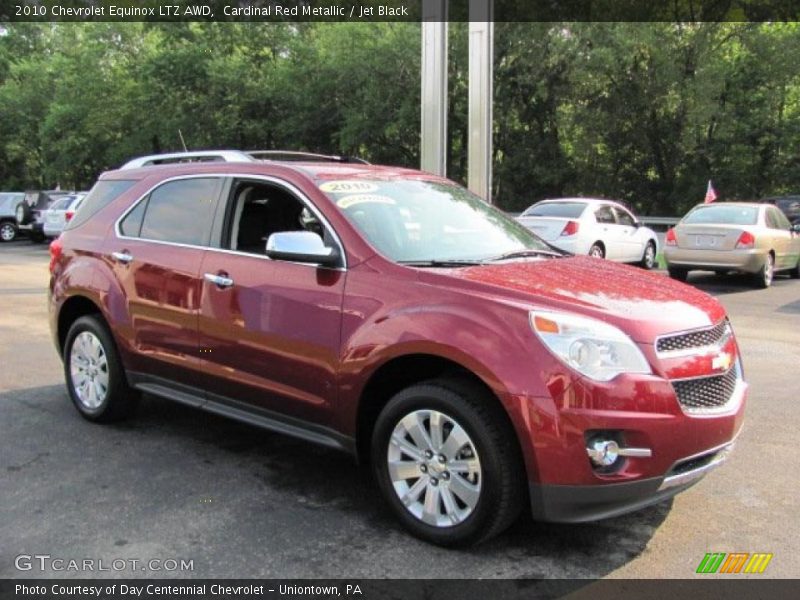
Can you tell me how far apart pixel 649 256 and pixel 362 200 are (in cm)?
1452

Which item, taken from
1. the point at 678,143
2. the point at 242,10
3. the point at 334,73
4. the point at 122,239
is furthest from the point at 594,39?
the point at 122,239

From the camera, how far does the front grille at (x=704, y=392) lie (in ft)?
10.9

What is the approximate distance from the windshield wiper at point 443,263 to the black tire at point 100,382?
243 cm

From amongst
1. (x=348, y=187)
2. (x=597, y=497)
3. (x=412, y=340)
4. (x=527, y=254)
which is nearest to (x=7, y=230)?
(x=348, y=187)

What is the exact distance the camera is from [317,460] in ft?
15.5

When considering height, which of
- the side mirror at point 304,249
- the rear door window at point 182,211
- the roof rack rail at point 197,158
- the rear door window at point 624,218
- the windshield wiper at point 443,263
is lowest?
the rear door window at point 624,218

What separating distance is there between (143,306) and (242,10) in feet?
118

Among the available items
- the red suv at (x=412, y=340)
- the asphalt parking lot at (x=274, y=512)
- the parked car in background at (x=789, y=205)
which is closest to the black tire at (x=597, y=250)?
the parked car in background at (x=789, y=205)

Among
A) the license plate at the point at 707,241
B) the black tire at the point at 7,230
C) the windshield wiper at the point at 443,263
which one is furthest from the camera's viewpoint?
the black tire at the point at 7,230

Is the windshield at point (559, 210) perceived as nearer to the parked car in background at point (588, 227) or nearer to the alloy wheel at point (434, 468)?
the parked car in background at point (588, 227)

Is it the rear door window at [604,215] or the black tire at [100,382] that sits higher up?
the rear door window at [604,215]

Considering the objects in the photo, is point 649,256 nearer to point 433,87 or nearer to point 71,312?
point 433,87

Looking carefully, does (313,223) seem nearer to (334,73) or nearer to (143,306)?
(143,306)

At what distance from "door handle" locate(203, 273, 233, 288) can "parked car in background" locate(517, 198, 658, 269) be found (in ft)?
34.5
